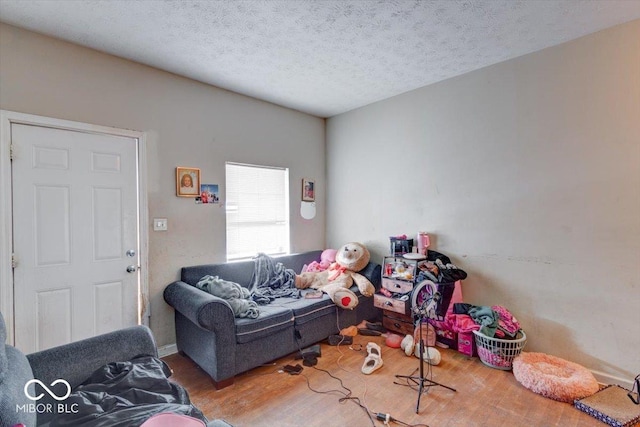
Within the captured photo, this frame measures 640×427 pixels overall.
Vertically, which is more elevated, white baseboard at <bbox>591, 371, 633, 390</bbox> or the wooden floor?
white baseboard at <bbox>591, 371, 633, 390</bbox>

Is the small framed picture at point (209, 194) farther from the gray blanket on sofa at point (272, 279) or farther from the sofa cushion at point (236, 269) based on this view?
the gray blanket on sofa at point (272, 279)

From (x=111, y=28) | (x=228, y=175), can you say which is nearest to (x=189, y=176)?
(x=228, y=175)

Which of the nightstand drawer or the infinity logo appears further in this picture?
the nightstand drawer

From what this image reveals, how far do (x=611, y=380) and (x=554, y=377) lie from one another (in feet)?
1.82

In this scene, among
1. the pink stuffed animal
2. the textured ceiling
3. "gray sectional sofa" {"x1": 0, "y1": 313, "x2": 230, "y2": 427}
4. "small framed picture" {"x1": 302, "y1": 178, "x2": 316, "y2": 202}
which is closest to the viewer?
"gray sectional sofa" {"x1": 0, "y1": 313, "x2": 230, "y2": 427}

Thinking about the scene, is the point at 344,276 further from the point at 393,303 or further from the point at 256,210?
the point at 256,210

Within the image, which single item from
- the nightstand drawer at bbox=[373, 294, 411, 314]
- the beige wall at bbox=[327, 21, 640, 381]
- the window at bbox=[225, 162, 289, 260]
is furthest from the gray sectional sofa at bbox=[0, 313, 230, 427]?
the beige wall at bbox=[327, 21, 640, 381]

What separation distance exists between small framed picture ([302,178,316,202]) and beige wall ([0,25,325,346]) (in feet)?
1.21

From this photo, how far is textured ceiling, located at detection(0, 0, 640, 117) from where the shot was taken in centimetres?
200

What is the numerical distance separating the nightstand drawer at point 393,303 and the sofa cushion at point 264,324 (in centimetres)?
108

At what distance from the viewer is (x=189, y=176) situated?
9.91 feet

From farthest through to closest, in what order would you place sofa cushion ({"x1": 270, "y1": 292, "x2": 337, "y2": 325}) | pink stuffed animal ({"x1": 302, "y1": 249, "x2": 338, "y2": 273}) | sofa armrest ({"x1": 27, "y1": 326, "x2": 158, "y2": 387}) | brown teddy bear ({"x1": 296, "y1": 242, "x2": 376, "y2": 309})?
pink stuffed animal ({"x1": 302, "y1": 249, "x2": 338, "y2": 273}) → brown teddy bear ({"x1": 296, "y1": 242, "x2": 376, "y2": 309}) → sofa cushion ({"x1": 270, "y1": 292, "x2": 337, "y2": 325}) → sofa armrest ({"x1": 27, "y1": 326, "x2": 158, "y2": 387})

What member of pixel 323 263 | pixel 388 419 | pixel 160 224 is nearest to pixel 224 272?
pixel 160 224

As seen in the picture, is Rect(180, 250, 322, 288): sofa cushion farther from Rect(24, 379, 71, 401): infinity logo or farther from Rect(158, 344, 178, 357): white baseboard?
Rect(24, 379, 71, 401): infinity logo
